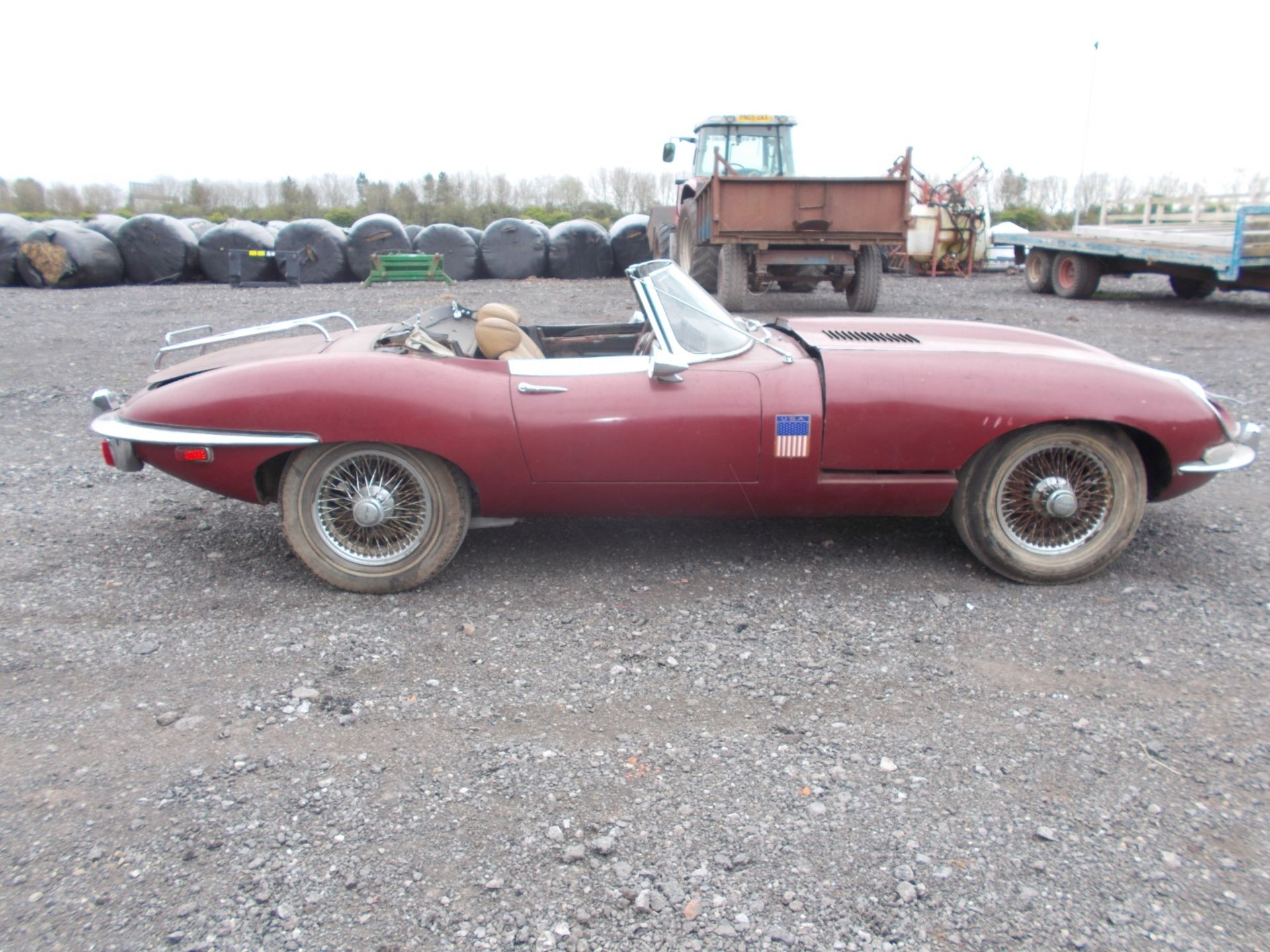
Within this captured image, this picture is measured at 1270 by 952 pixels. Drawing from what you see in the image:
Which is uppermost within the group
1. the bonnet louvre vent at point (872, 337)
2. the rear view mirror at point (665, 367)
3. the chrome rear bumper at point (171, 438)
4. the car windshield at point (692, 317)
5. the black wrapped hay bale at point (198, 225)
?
the black wrapped hay bale at point (198, 225)

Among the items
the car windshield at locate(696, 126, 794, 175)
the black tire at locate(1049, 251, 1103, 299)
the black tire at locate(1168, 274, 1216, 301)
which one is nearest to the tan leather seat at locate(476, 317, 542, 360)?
the car windshield at locate(696, 126, 794, 175)

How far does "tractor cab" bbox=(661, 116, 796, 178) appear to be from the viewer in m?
13.2

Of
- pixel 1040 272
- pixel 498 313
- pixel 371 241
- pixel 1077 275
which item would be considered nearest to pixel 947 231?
pixel 1040 272

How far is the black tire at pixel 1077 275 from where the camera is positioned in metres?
13.3

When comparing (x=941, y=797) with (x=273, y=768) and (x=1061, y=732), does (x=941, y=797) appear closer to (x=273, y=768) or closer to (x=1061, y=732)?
(x=1061, y=732)

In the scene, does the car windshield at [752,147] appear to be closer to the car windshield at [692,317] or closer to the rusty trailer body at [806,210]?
the rusty trailer body at [806,210]

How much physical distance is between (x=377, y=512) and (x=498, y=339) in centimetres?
85

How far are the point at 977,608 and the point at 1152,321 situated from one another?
905cm

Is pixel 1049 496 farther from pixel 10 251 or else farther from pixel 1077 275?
pixel 10 251

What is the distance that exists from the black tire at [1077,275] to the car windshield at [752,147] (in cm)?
433

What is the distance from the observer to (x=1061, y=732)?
8.56 feet

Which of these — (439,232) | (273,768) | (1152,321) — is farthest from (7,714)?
(439,232)

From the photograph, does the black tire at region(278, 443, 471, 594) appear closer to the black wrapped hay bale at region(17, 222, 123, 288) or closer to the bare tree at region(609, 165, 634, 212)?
the black wrapped hay bale at region(17, 222, 123, 288)

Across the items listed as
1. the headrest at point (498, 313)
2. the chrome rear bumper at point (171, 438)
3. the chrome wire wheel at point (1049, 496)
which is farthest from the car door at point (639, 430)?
the chrome wire wheel at point (1049, 496)
